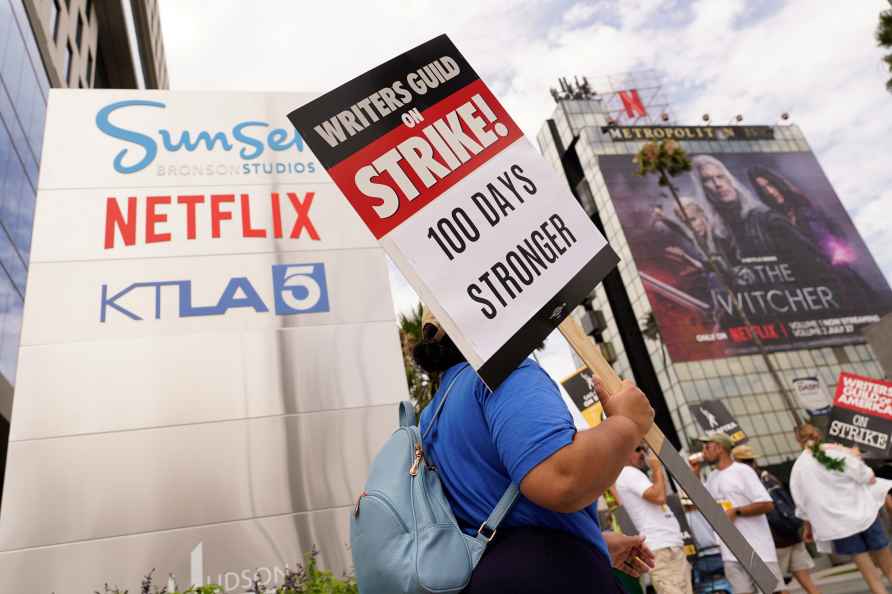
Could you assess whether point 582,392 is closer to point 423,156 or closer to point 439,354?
point 439,354

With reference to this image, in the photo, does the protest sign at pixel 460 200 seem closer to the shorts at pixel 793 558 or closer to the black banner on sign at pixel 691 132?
the shorts at pixel 793 558

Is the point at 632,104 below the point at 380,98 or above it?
above

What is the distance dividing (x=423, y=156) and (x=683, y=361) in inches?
1991

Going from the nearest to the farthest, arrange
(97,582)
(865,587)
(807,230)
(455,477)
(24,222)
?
(455,477) → (97,582) → (865,587) → (24,222) → (807,230)

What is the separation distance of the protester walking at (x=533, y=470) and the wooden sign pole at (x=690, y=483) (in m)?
0.07

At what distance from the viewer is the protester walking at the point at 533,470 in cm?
146

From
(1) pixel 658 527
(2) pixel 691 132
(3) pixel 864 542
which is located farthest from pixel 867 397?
(2) pixel 691 132

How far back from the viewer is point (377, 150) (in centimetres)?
186

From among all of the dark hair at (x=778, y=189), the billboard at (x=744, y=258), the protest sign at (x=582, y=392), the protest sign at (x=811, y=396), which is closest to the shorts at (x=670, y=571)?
the protest sign at (x=582, y=392)

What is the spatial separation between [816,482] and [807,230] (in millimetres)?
55656

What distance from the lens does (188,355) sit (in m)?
6.35

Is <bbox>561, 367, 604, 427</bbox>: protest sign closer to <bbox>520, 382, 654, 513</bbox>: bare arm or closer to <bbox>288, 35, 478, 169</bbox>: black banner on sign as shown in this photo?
<bbox>288, 35, 478, 169</bbox>: black banner on sign

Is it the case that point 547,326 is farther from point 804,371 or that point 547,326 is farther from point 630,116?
point 630,116

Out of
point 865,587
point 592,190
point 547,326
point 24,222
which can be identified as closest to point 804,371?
point 592,190
